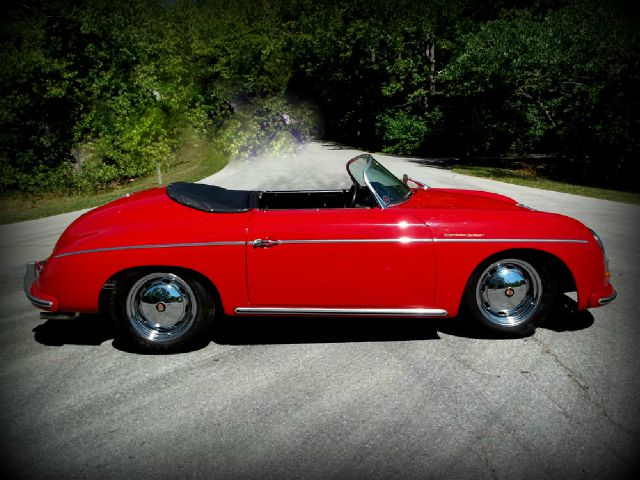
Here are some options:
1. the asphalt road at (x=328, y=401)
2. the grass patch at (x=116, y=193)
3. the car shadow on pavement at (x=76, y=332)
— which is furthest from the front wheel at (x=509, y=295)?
the grass patch at (x=116, y=193)

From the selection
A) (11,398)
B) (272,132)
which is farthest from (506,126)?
(11,398)

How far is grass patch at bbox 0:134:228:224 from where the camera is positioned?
11727 millimetres

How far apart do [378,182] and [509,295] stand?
1.38 meters

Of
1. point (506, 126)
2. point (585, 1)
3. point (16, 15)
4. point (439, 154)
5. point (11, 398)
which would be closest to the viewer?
point (11, 398)

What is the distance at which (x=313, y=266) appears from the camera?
11.2 ft

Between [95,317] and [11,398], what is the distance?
54.2 inches

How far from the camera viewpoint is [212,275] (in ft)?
11.3

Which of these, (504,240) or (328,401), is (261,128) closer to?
(504,240)

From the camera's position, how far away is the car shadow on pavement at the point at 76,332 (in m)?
3.87

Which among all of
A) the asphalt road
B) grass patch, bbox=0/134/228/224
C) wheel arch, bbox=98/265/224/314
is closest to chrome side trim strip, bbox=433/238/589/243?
the asphalt road

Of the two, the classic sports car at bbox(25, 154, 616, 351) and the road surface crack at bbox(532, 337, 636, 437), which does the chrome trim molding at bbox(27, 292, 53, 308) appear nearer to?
the classic sports car at bbox(25, 154, 616, 351)

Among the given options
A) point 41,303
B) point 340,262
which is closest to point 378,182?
point 340,262

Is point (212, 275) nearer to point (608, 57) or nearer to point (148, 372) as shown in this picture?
point (148, 372)

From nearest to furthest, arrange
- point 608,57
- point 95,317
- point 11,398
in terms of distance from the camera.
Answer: point 11,398 < point 95,317 < point 608,57
